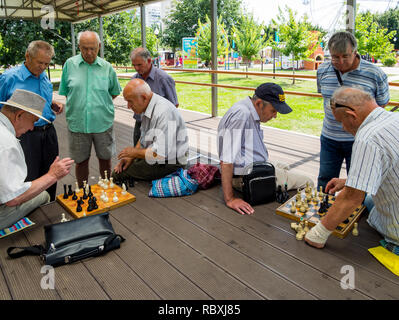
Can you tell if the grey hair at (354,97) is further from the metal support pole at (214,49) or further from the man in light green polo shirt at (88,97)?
the metal support pole at (214,49)

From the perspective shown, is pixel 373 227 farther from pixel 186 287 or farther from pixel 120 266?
pixel 120 266

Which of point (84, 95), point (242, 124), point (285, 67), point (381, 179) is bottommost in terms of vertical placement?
point (381, 179)

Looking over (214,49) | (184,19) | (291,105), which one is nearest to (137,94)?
(214,49)

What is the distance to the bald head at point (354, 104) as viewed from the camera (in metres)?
1.61

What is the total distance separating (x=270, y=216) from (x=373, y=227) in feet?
1.92

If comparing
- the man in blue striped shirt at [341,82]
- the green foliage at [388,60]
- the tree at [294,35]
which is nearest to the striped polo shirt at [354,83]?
the man in blue striped shirt at [341,82]

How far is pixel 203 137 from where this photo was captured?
5.31m

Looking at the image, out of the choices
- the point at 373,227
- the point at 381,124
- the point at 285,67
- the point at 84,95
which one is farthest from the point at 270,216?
the point at 285,67

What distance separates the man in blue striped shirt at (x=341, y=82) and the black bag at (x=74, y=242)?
6.09 ft

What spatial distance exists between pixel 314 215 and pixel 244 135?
0.72m

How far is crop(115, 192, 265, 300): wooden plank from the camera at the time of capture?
1449 mm

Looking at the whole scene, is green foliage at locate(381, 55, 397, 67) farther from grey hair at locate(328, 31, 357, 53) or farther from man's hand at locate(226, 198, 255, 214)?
man's hand at locate(226, 198, 255, 214)

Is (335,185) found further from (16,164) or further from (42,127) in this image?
(42,127)

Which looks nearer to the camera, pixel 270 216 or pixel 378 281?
pixel 378 281
